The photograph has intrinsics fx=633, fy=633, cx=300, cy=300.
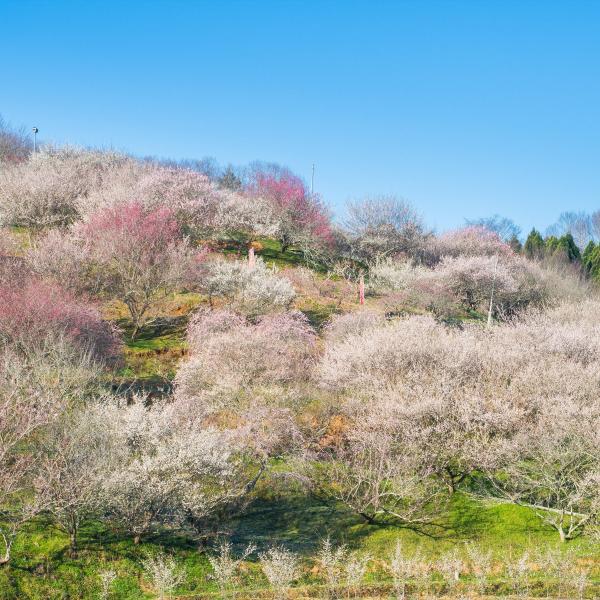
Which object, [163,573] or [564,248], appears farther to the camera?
[564,248]

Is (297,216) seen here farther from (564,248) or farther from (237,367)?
(564,248)

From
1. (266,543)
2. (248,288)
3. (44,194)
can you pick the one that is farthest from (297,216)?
(266,543)

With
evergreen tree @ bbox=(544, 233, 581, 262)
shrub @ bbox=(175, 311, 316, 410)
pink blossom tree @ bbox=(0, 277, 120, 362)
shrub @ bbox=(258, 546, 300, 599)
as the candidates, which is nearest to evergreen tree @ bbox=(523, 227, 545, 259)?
evergreen tree @ bbox=(544, 233, 581, 262)

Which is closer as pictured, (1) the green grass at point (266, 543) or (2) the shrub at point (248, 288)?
(1) the green grass at point (266, 543)

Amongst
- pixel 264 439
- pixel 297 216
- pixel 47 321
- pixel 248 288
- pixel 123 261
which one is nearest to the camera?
pixel 264 439

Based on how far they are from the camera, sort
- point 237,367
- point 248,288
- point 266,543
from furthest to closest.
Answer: point 248,288, point 237,367, point 266,543

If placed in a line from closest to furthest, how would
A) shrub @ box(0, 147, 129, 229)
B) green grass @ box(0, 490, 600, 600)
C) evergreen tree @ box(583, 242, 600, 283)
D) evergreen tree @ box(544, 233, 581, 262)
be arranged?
1. green grass @ box(0, 490, 600, 600)
2. shrub @ box(0, 147, 129, 229)
3. evergreen tree @ box(583, 242, 600, 283)
4. evergreen tree @ box(544, 233, 581, 262)

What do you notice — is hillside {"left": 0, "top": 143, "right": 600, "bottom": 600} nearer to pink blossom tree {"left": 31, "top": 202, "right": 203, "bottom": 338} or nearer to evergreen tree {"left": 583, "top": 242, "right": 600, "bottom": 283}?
pink blossom tree {"left": 31, "top": 202, "right": 203, "bottom": 338}

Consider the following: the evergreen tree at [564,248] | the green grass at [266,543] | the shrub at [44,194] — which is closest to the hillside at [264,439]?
the green grass at [266,543]

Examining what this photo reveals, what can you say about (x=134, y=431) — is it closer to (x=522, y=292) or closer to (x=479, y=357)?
(x=479, y=357)

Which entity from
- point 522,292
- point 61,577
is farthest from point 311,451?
point 522,292

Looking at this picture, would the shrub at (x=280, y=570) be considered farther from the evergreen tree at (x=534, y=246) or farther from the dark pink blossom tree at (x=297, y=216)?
the evergreen tree at (x=534, y=246)

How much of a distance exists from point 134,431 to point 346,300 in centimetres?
2130

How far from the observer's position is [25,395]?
16.8 m
